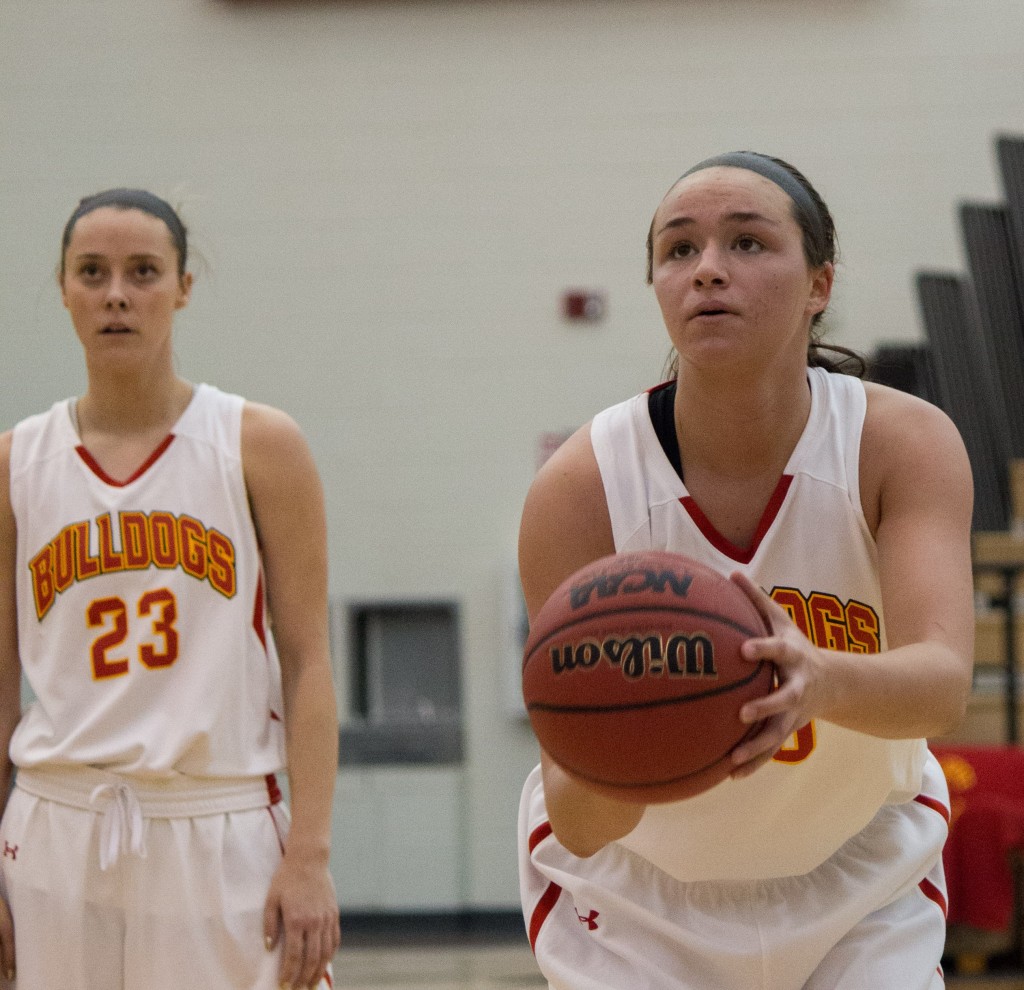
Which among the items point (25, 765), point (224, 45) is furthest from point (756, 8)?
point (25, 765)

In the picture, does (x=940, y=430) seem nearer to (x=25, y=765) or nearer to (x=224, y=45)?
(x=25, y=765)

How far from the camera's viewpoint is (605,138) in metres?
7.22

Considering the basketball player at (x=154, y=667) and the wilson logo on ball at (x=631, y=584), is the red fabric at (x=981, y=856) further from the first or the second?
the wilson logo on ball at (x=631, y=584)

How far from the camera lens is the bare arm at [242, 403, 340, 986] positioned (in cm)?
255

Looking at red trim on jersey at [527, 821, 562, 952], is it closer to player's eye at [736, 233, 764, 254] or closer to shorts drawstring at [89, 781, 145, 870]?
shorts drawstring at [89, 781, 145, 870]

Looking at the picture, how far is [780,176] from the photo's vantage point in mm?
2008

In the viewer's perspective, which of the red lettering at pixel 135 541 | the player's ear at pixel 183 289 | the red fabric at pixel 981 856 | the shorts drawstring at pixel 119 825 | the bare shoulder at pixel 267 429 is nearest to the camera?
the shorts drawstring at pixel 119 825

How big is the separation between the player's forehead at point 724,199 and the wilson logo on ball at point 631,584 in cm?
53

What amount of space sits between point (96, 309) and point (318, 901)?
44.1 inches

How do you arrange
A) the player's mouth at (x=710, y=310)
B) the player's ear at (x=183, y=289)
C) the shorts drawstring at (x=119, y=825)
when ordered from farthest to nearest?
the player's ear at (x=183, y=289) < the shorts drawstring at (x=119, y=825) < the player's mouth at (x=710, y=310)

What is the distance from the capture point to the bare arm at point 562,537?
2.01m

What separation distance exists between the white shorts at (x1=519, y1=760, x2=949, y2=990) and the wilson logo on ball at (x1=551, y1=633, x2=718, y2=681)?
24.5 inches

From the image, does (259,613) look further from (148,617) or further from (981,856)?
(981,856)

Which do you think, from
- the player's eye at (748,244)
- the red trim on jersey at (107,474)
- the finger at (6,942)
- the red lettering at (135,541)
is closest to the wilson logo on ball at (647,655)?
the player's eye at (748,244)
